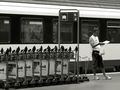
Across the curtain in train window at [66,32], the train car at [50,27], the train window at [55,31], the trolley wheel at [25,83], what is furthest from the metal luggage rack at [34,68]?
the curtain in train window at [66,32]

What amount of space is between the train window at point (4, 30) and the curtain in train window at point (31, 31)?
2.37ft

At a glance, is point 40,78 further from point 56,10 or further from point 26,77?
point 56,10

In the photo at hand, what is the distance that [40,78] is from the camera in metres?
13.6

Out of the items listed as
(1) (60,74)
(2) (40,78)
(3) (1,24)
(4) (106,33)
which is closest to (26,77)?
(2) (40,78)

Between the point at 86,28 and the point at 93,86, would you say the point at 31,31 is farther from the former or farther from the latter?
the point at 93,86

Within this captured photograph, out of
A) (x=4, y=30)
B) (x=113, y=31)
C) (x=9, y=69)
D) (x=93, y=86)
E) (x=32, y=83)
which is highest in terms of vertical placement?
(x=113, y=31)

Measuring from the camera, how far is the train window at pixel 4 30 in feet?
58.4

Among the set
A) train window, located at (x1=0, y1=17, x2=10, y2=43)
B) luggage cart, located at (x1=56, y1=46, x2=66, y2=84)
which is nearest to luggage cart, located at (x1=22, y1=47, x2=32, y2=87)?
luggage cart, located at (x1=56, y1=46, x2=66, y2=84)

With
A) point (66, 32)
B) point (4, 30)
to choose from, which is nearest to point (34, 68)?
point (4, 30)

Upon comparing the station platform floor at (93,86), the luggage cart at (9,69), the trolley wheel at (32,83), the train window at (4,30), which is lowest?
the station platform floor at (93,86)

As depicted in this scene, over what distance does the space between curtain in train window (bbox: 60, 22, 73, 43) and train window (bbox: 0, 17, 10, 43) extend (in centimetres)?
275

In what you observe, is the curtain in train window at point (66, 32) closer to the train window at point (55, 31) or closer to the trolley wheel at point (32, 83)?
the train window at point (55, 31)

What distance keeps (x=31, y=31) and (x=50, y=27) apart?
37.2 inches

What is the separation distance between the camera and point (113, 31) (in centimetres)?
2127
